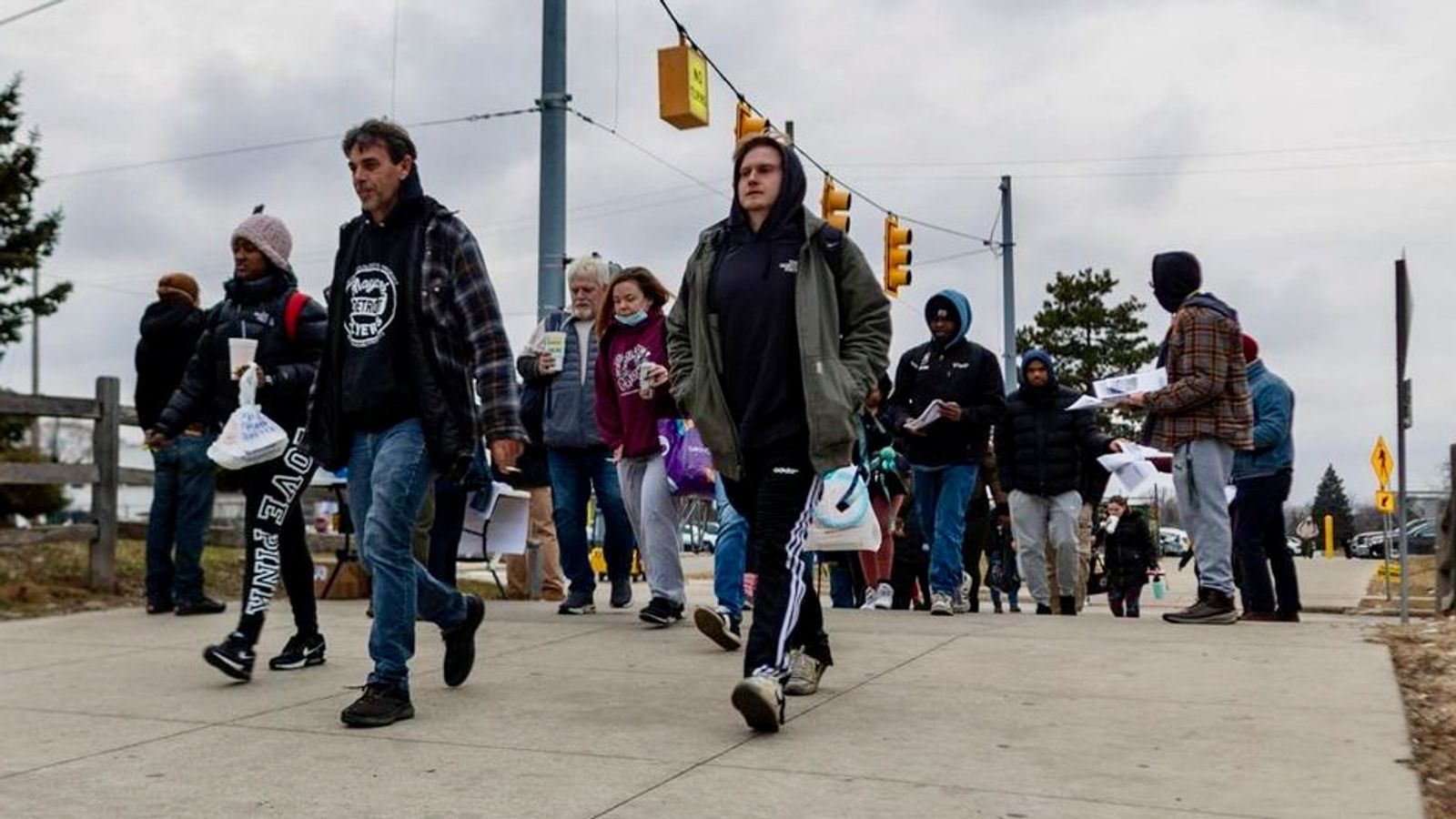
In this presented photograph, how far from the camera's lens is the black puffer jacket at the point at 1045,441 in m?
9.19

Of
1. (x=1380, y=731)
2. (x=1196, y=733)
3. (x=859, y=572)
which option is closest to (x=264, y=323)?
(x=1196, y=733)

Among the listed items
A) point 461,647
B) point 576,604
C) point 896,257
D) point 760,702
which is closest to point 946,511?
point 576,604

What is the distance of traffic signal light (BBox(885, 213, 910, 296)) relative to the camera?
22094mm

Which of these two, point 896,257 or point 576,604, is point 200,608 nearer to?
point 576,604

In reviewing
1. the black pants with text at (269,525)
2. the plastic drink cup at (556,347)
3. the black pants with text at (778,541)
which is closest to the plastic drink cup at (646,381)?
the plastic drink cup at (556,347)

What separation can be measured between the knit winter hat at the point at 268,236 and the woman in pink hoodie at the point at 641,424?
192 centimetres

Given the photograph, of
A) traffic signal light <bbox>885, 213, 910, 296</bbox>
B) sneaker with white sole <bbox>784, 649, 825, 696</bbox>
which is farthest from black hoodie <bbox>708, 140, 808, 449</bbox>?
traffic signal light <bbox>885, 213, 910, 296</bbox>

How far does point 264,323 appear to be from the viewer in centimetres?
606

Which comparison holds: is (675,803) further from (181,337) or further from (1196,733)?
(181,337)

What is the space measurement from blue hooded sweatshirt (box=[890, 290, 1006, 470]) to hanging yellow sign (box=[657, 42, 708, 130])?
5926 millimetres

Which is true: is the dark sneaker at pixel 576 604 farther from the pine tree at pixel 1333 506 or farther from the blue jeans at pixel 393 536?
the pine tree at pixel 1333 506

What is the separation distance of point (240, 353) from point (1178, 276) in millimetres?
4835

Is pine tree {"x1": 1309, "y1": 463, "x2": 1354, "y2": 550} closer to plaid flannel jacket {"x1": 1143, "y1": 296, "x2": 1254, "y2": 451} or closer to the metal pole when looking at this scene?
the metal pole

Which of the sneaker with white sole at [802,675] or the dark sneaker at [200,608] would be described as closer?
the sneaker with white sole at [802,675]
